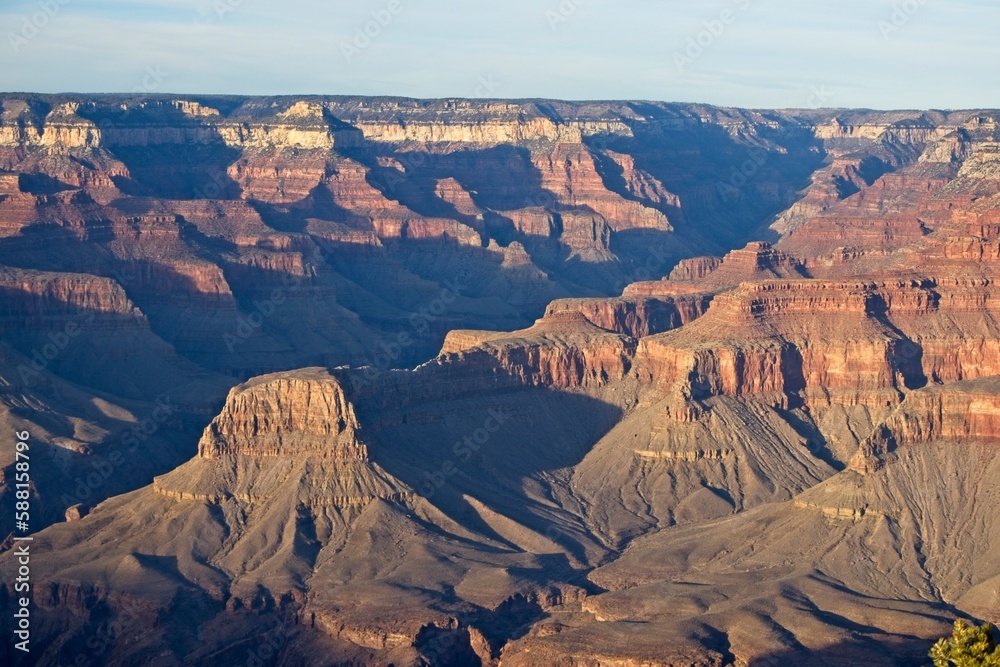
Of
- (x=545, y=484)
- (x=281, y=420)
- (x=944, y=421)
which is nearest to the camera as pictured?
(x=944, y=421)

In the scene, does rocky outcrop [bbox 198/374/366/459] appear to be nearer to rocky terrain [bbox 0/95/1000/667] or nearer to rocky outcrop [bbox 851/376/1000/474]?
rocky terrain [bbox 0/95/1000/667]

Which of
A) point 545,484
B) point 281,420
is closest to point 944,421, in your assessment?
point 545,484

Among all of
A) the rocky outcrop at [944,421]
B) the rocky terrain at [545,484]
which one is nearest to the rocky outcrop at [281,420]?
the rocky terrain at [545,484]

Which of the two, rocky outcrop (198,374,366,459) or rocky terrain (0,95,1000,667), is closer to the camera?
rocky terrain (0,95,1000,667)

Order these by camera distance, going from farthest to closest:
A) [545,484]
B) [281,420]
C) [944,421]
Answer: [545,484] < [281,420] < [944,421]

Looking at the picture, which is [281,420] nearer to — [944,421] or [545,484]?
[545,484]

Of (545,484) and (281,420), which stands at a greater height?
(281,420)

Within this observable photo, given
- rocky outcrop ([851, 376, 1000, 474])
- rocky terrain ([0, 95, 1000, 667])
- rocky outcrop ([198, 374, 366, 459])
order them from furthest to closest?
rocky outcrop ([198, 374, 366, 459]) → rocky outcrop ([851, 376, 1000, 474]) → rocky terrain ([0, 95, 1000, 667])

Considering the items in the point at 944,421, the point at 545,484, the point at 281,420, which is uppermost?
the point at 944,421

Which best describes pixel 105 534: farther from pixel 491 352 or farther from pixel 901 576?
pixel 901 576

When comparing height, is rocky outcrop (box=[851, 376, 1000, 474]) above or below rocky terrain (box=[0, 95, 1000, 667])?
above

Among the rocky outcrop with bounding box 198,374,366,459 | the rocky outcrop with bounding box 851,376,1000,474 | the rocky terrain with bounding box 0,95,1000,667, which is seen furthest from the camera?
the rocky outcrop with bounding box 198,374,366,459

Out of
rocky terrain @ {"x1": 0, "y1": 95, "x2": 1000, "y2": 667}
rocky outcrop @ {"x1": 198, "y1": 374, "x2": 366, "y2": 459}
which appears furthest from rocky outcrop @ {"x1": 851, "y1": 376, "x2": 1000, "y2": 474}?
rocky outcrop @ {"x1": 198, "y1": 374, "x2": 366, "y2": 459}
